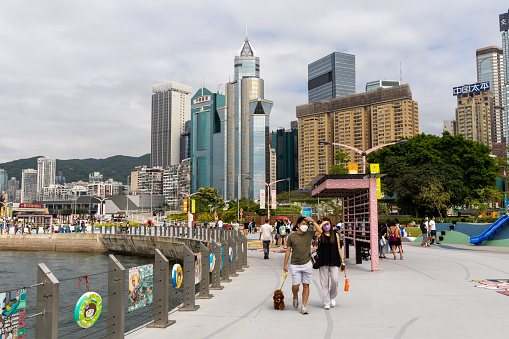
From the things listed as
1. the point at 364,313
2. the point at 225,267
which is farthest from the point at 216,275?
the point at 364,313

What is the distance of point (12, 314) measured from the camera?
5.08 meters

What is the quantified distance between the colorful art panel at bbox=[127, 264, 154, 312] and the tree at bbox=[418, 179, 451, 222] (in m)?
55.8

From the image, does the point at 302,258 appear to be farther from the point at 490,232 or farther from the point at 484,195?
the point at 484,195

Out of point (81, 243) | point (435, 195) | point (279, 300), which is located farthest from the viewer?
point (435, 195)

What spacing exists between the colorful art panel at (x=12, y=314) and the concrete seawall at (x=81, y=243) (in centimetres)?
4282

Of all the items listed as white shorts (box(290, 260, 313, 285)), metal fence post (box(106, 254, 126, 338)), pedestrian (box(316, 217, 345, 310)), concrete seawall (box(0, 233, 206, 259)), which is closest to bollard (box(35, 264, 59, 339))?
metal fence post (box(106, 254, 126, 338))

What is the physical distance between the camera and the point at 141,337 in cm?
769

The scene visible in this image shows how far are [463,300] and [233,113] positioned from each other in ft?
615

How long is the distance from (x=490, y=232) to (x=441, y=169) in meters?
31.0

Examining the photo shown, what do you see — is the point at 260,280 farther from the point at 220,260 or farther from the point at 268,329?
the point at 268,329

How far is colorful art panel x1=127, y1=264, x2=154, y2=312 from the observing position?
737 cm

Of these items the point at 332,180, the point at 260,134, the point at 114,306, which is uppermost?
the point at 260,134

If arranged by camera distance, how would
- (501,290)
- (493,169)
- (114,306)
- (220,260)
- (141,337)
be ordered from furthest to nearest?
(493,169), (220,260), (501,290), (141,337), (114,306)

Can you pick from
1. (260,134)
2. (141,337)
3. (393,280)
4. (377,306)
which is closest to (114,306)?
(141,337)
